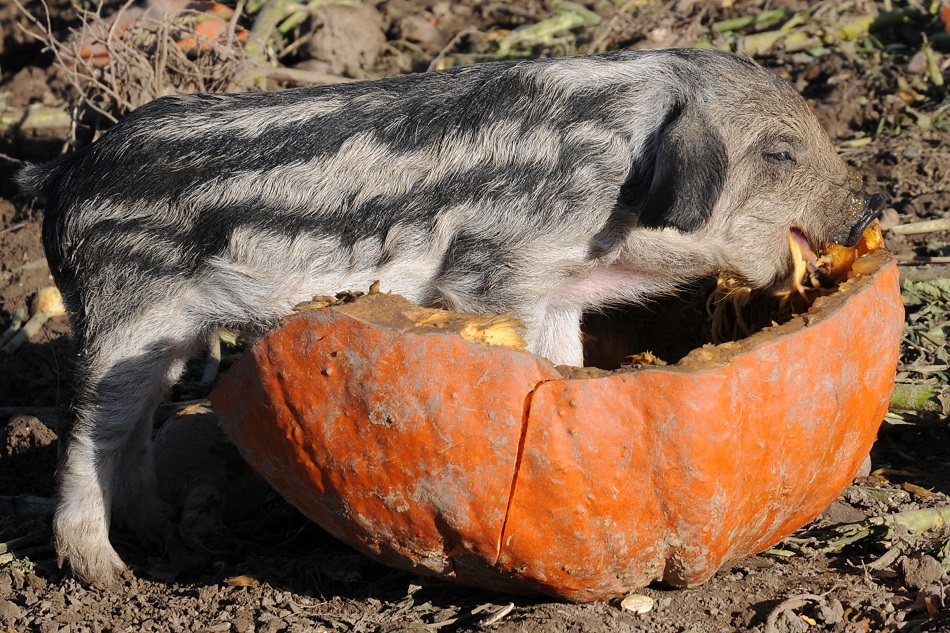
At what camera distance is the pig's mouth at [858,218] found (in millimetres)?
4637

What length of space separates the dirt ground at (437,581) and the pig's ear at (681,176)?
1.40 metres

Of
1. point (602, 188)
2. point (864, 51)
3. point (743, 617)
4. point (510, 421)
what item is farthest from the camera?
point (864, 51)

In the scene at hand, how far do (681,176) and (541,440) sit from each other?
145cm

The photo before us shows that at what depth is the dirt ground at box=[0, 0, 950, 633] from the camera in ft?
13.5

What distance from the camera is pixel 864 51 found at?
8.80m

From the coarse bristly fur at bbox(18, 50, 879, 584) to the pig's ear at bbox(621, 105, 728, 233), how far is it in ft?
0.07

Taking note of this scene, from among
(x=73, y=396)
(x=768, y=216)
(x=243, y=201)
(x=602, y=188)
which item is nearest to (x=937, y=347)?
(x=768, y=216)

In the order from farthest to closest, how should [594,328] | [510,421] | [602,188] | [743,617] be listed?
[594,328] < [602,188] < [743,617] < [510,421]

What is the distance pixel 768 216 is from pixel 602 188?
2.38ft

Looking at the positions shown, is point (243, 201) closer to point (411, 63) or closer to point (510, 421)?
point (510, 421)

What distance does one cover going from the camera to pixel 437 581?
4.31 m

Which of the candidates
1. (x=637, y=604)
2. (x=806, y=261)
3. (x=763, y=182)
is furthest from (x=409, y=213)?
(x=637, y=604)

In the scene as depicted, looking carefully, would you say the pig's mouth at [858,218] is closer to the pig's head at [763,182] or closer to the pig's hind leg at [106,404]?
the pig's head at [763,182]

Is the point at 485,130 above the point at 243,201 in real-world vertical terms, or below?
above
